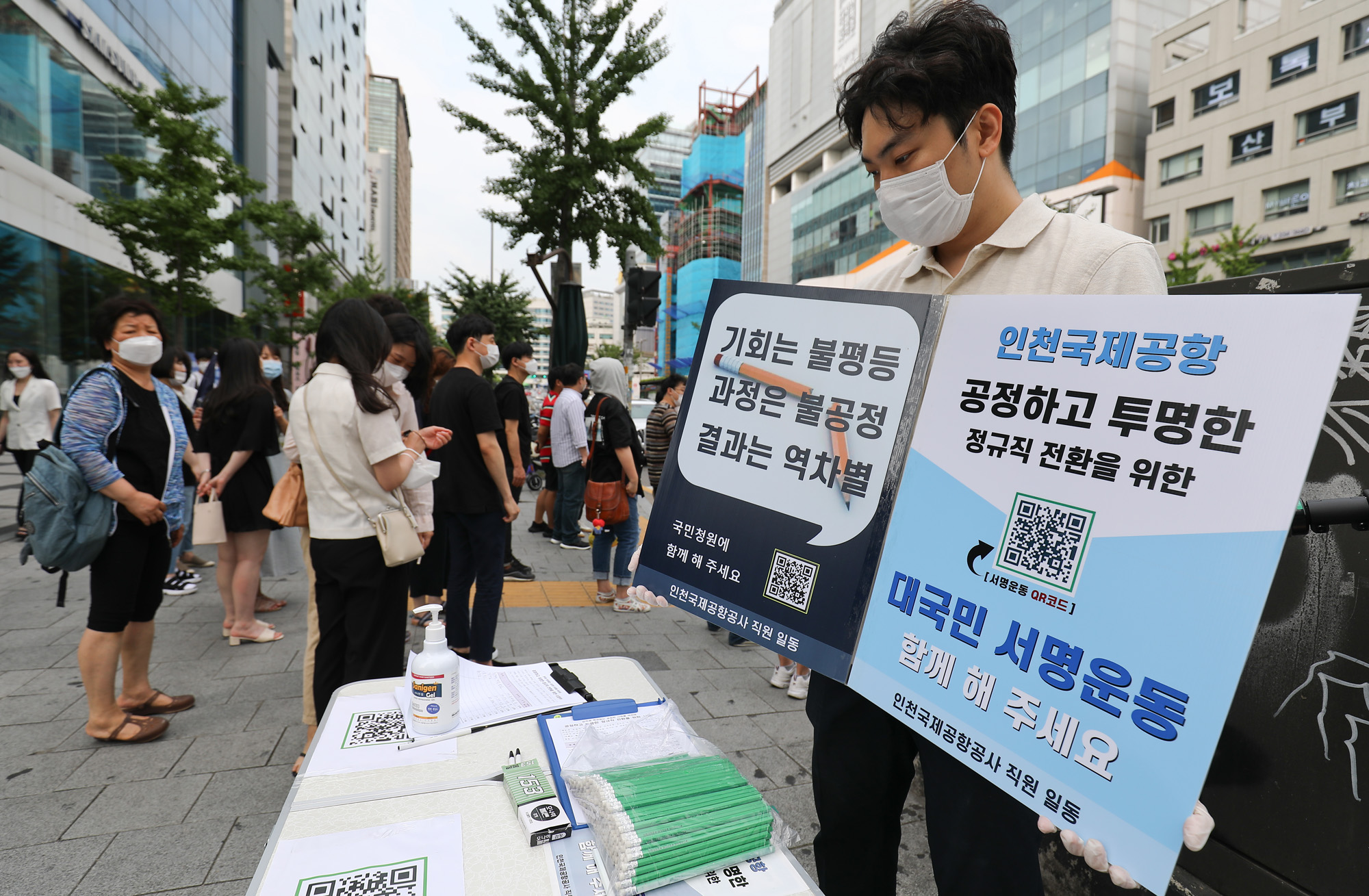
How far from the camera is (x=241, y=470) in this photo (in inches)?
173

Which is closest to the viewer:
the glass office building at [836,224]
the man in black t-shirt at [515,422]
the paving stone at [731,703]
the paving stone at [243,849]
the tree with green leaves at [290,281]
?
the paving stone at [243,849]

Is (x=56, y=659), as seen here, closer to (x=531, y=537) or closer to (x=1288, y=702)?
(x=531, y=537)

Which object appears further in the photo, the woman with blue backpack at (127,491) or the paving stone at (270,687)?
the paving stone at (270,687)

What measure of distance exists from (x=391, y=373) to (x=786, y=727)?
2.76 m

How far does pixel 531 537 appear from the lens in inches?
325

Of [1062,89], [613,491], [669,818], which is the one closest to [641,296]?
[613,491]

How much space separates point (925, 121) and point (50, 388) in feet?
31.8

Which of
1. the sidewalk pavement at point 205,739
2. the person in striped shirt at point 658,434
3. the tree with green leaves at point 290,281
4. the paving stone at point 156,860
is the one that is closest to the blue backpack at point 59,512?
the sidewalk pavement at point 205,739

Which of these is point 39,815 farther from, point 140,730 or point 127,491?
point 127,491

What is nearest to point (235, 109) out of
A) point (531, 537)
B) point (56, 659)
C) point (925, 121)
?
point (531, 537)

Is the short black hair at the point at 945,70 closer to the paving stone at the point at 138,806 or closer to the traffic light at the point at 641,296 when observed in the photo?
the paving stone at the point at 138,806

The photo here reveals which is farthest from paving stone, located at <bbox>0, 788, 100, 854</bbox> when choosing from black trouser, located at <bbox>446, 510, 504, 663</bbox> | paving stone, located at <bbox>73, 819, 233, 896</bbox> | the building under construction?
the building under construction

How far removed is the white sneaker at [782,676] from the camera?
13.1 feet

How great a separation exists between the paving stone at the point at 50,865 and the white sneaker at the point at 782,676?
10.1 ft
